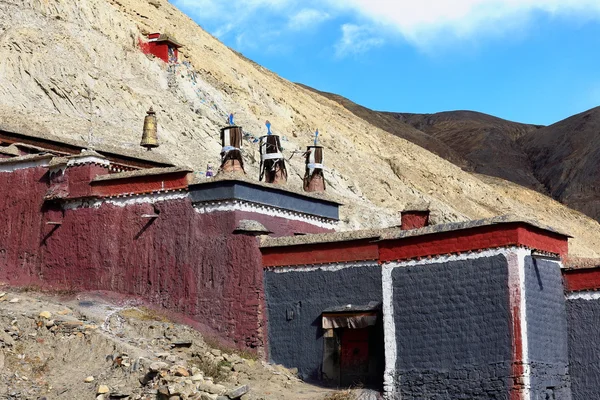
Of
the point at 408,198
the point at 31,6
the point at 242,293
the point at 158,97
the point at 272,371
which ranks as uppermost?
→ the point at 31,6

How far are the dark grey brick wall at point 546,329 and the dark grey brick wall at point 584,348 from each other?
0.51 ft

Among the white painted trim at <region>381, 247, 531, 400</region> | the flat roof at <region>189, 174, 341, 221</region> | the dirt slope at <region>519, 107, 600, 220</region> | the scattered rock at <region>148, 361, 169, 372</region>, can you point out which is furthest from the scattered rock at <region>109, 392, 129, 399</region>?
the dirt slope at <region>519, 107, 600, 220</region>

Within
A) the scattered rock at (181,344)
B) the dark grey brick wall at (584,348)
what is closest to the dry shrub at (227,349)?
the scattered rock at (181,344)

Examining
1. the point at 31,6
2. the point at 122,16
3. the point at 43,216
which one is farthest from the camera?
the point at 122,16

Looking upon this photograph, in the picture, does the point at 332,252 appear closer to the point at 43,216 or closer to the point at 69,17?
the point at 43,216

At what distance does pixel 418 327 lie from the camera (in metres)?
20.4

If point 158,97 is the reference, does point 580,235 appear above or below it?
below

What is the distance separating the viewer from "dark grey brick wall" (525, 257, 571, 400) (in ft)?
63.3

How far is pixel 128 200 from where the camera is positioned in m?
24.9

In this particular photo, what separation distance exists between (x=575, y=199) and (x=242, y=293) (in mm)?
65318

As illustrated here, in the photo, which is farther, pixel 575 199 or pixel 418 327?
pixel 575 199

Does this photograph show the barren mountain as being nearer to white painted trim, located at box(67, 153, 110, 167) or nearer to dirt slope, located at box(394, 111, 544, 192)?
dirt slope, located at box(394, 111, 544, 192)

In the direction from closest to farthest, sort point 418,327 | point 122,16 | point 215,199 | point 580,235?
1. point 418,327
2. point 215,199
3. point 122,16
4. point 580,235

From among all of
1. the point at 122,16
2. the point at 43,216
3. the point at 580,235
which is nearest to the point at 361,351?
the point at 43,216
